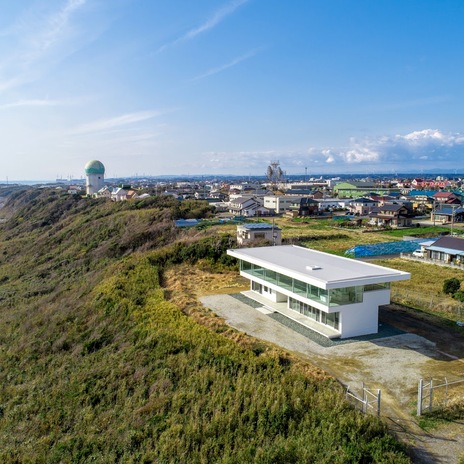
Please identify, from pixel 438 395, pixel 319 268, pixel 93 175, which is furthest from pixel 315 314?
pixel 93 175

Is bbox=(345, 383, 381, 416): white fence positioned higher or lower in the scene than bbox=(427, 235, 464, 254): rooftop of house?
lower

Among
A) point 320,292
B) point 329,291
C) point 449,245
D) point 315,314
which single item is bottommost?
point 315,314

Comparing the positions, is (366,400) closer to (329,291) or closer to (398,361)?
(398,361)

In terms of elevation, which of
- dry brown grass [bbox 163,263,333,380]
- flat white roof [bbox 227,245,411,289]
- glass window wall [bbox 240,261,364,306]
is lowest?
dry brown grass [bbox 163,263,333,380]

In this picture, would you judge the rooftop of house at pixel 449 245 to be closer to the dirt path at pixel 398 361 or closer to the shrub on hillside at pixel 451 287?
the shrub on hillside at pixel 451 287

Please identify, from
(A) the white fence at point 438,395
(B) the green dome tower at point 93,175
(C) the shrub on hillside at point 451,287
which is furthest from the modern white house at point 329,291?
(B) the green dome tower at point 93,175

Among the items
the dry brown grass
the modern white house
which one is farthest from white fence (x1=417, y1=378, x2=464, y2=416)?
the modern white house

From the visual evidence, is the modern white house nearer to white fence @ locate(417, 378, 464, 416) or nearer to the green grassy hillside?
the green grassy hillside
